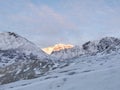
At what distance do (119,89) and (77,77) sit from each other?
150 centimetres

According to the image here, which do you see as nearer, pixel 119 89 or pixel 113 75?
pixel 119 89

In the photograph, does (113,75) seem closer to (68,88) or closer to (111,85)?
(111,85)

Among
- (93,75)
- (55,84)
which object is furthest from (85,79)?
(55,84)

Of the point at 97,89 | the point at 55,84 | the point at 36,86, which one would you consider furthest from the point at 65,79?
the point at 97,89

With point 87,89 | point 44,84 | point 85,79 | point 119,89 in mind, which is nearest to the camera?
point 119,89

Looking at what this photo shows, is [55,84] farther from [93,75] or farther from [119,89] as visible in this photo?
[119,89]

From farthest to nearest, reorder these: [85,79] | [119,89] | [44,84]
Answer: [44,84], [85,79], [119,89]

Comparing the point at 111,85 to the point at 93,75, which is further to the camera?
the point at 93,75

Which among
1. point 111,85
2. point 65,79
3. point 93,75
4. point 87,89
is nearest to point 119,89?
point 111,85

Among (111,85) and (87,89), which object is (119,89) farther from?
(87,89)

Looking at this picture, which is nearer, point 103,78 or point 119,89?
point 119,89

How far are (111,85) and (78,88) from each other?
75cm

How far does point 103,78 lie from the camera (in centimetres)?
679

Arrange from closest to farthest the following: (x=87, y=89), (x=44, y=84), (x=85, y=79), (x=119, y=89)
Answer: (x=119, y=89), (x=87, y=89), (x=85, y=79), (x=44, y=84)
